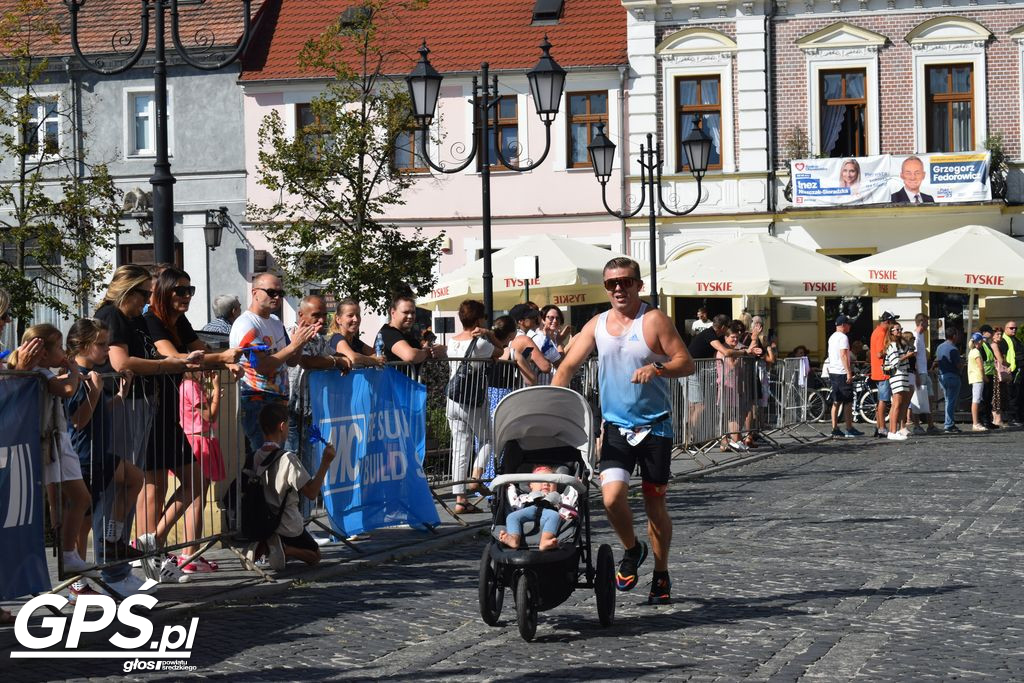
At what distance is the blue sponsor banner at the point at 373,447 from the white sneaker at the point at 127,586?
2254 mm

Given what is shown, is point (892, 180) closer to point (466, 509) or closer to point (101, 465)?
point (466, 509)

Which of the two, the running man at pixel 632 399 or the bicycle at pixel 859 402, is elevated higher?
the running man at pixel 632 399

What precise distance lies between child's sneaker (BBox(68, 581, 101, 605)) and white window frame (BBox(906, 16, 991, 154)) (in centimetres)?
2777

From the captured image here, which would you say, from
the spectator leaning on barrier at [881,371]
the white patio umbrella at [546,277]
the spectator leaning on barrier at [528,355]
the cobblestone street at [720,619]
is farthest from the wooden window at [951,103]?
the cobblestone street at [720,619]

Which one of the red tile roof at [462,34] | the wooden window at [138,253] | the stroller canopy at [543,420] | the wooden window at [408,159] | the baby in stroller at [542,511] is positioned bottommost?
the baby in stroller at [542,511]

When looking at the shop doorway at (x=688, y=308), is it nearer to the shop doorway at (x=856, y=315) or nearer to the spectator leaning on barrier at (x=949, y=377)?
the shop doorway at (x=856, y=315)

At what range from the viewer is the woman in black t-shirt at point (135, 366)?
29.8 ft

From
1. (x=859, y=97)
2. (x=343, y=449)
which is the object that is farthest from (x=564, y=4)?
(x=343, y=449)

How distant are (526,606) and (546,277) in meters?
17.4

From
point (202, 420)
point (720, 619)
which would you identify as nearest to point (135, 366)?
point (202, 420)

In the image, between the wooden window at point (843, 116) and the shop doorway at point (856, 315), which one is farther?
the wooden window at point (843, 116)

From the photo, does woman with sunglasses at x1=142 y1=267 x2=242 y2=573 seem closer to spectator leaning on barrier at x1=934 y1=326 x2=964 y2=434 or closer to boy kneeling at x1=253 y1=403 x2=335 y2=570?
boy kneeling at x1=253 y1=403 x2=335 y2=570

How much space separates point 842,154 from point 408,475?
79.3 feet

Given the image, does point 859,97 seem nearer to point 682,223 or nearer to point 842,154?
point 842,154
